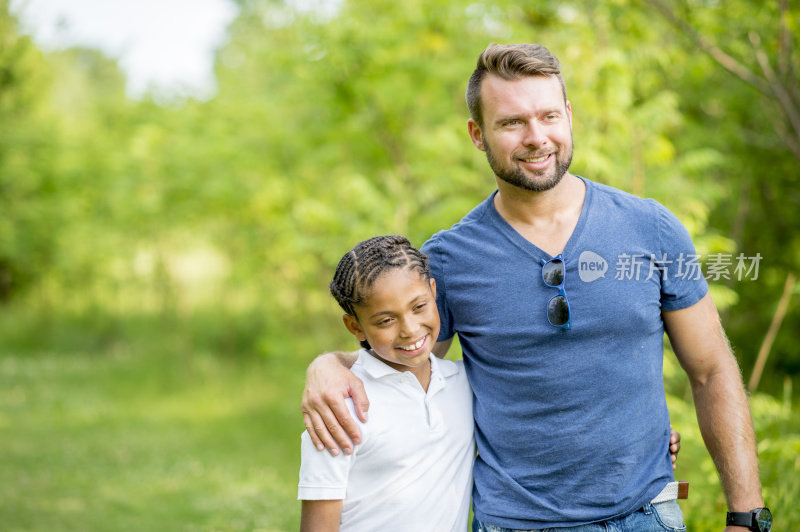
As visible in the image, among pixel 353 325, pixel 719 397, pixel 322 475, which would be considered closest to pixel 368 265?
pixel 353 325

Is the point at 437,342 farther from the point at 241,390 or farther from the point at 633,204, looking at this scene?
the point at 241,390

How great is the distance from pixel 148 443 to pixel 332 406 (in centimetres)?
776

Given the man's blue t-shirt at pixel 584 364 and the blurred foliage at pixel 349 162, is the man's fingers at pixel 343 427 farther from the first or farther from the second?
the blurred foliage at pixel 349 162

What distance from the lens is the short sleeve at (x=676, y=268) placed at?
2.38m

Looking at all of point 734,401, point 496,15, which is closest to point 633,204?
point 734,401

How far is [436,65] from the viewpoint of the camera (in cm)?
824

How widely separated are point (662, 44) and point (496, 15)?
7.10 feet

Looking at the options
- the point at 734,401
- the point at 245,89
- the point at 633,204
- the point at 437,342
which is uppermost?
the point at 245,89

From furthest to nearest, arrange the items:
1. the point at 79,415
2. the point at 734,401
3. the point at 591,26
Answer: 1. the point at 79,415
2. the point at 591,26
3. the point at 734,401

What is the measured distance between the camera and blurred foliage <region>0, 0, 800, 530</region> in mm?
5953

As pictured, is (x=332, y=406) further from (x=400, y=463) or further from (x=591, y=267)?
(x=591, y=267)

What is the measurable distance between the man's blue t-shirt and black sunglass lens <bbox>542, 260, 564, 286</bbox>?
19 mm

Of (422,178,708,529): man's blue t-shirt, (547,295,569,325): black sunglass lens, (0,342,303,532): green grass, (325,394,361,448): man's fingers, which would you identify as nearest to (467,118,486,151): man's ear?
(422,178,708,529): man's blue t-shirt

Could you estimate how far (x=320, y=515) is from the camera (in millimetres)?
2285
